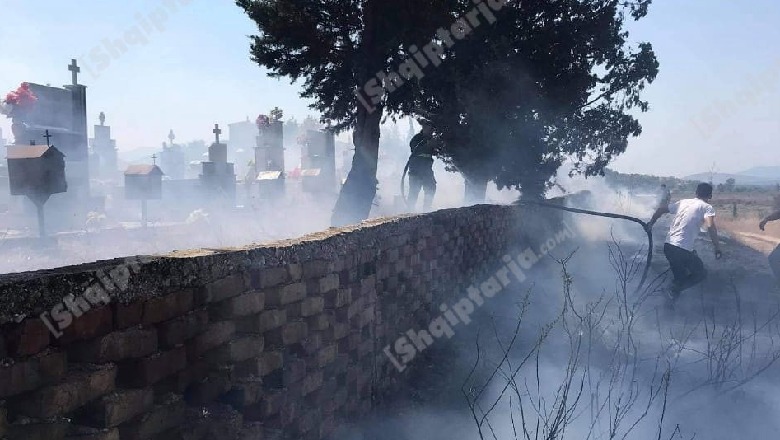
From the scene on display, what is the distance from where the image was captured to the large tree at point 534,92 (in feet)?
39.1

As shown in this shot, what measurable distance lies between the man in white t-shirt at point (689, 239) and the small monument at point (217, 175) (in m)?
16.2

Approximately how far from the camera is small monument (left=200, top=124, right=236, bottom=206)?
2022cm

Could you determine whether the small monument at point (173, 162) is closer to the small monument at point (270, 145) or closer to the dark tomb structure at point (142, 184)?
the small monument at point (270, 145)

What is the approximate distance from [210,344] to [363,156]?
373 inches

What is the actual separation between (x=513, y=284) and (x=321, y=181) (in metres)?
14.1

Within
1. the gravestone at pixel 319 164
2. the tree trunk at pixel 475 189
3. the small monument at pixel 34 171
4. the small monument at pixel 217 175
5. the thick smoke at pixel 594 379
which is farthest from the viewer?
the gravestone at pixel 319 164

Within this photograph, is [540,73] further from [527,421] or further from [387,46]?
[527,421]

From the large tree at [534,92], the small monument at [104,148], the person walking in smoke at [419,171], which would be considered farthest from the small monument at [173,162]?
A: the large tree at [534,92]

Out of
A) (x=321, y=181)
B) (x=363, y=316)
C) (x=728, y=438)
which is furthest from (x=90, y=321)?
(x=321, y=181)

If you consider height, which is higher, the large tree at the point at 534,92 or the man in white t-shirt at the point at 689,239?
the large tree at the point at 534,92

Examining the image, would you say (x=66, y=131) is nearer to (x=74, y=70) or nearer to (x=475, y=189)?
(x=74, y=70)

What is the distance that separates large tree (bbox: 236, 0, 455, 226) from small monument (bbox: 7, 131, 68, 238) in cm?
520

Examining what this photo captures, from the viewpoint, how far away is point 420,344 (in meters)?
4.95

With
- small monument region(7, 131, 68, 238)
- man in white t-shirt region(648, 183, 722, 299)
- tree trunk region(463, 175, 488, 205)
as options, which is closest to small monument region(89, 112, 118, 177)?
small monument region(7, 131, 68, 238)
